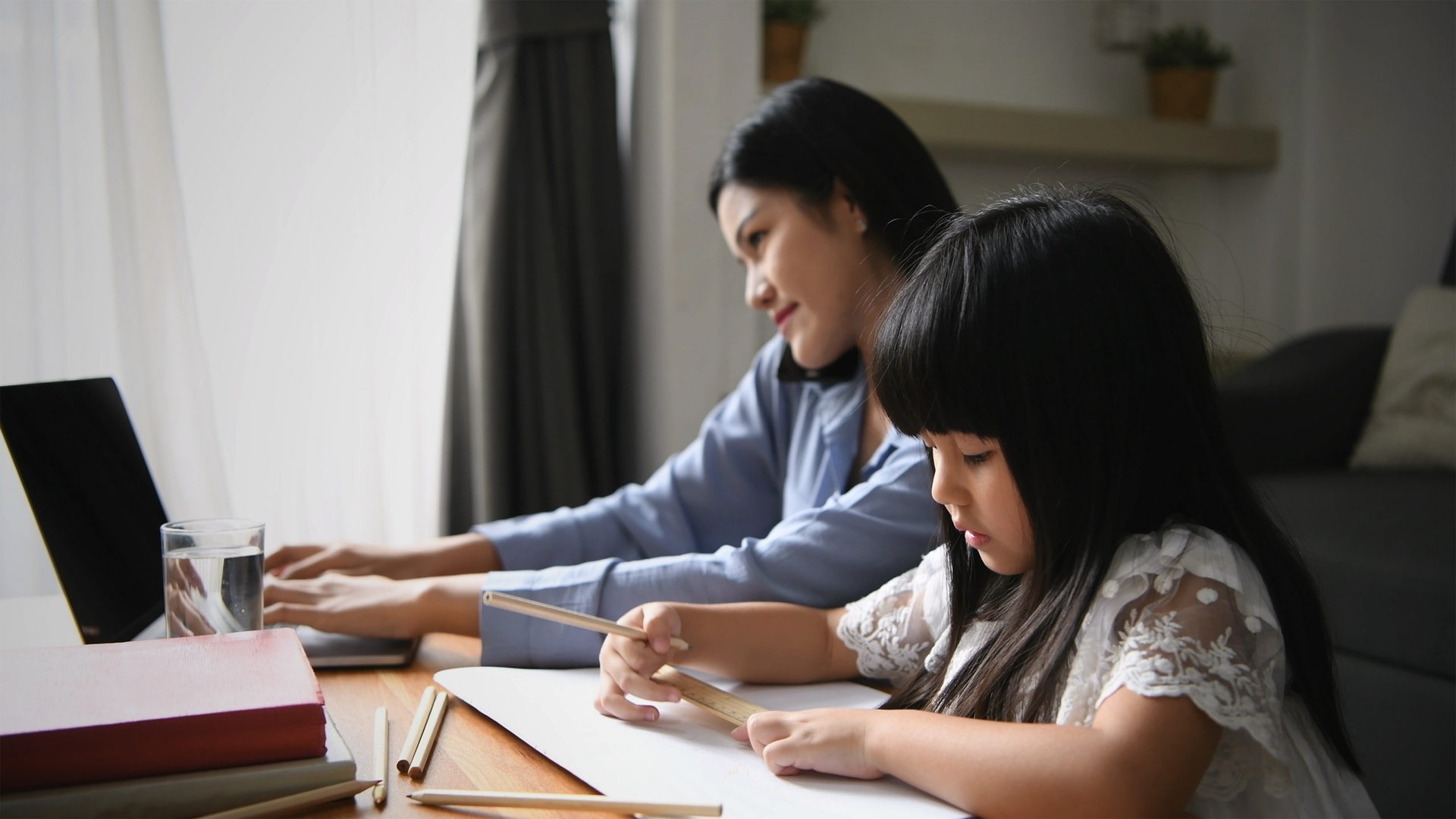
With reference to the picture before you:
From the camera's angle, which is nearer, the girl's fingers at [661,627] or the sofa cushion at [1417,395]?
the girl's fingers at [661,627]

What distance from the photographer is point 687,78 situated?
89.1 inches

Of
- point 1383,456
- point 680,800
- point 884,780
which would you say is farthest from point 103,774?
point 1383,456

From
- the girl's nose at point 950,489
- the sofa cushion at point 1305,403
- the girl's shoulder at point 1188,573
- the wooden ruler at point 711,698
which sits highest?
the girl's nose at point 950,489

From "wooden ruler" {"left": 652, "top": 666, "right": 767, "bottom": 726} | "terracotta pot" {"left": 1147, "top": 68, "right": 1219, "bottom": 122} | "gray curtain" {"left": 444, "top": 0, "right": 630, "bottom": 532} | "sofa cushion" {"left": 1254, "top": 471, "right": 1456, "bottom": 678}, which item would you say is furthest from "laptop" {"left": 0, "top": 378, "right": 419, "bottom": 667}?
"terracotta pot" {"left": 1147, "top": 68, "right": 1219, "bottom": 122}

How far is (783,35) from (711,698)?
1.87 meters

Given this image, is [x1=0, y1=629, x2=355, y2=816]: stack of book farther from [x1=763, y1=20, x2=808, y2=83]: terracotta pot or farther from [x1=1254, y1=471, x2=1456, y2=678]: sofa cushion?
[x1=763, y1=20, x2=808, y2=83]: terracotta pot

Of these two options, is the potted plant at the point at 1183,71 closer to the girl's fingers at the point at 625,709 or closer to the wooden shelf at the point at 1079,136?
the wooden shelf at the point at 1079,136

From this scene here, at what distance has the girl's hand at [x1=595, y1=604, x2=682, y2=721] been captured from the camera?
0.81 meters

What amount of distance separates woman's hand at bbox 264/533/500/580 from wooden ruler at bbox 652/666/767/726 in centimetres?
48

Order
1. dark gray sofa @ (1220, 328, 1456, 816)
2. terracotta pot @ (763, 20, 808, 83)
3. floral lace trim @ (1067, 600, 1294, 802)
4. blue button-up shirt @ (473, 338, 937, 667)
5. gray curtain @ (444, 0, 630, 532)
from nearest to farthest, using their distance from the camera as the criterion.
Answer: floral lace trim @ (1067, 600, 1294, 802) → blue button-up shirt @ (473, 338, 937, 667) → dark gray sofa @ (1220, 328, 1456, 816) → gray curtain @ (444, 0, 630, 532) → terracotta pot @ (763, 20, 808, 83)

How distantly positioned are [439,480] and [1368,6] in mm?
2600

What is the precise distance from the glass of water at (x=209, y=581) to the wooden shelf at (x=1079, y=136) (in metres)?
1.91

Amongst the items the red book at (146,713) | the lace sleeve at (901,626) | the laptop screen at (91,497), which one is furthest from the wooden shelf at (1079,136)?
the red book at (146,713)

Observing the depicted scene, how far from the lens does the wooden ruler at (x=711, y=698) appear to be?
793 mm
